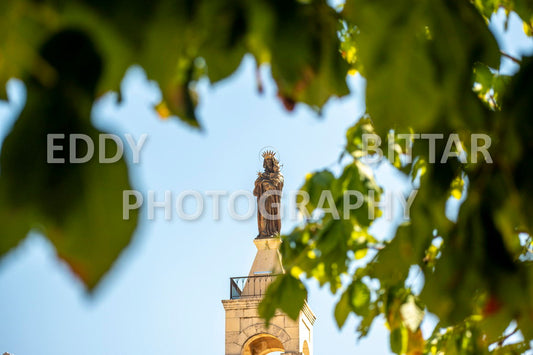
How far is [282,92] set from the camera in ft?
3.68

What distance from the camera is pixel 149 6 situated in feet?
2.71

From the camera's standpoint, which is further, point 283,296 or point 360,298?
point 360,298

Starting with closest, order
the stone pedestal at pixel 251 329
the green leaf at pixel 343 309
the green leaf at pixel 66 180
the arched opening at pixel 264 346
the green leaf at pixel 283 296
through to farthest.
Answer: the green leaf at pixel 66 180, the green leaf at pixel 283 296, the green leaf at pixel 343 309, the stone pedestal at pixel 251 329, the arched opening at pixel 264 346

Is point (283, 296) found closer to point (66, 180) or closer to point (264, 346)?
point (66, 180)

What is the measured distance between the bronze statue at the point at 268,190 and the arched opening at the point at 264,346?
9.26 ft

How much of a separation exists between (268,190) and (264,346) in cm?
445

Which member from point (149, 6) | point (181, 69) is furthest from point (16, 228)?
point (181, 69)

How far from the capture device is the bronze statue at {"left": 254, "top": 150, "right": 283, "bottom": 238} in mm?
17875

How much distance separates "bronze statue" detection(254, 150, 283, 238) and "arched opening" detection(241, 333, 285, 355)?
2.82 m

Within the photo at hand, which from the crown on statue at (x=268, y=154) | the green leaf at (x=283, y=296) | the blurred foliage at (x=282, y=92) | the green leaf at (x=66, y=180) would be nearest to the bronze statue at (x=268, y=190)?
the crown on statue at (x=268, y=154)

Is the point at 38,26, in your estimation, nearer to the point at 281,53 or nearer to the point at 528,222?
the point at 281,53

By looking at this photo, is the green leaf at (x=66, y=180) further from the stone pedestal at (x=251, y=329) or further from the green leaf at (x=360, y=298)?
the stone pedestal at (x=251, y=329)

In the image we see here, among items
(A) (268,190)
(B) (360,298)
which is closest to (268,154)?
(A) (268,190)

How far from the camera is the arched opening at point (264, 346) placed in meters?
17.6
